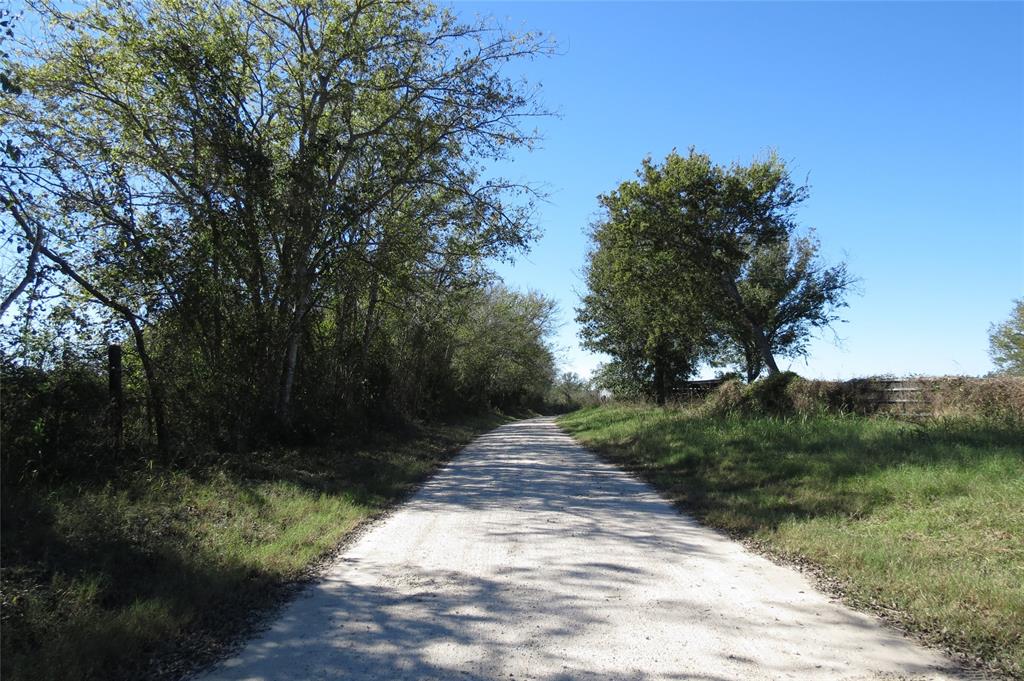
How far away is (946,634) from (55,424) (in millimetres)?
9636

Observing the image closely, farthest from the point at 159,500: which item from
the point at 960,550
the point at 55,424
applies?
the point at 960,550

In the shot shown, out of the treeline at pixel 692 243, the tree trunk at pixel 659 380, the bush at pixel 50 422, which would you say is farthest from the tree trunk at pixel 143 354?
the tree trunk at pixel 659 380

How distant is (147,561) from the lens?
20.9ft

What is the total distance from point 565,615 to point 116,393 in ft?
25.5

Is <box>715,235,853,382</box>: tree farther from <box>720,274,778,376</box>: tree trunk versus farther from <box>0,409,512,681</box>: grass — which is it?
<box>0,409,512,681</box>: grass

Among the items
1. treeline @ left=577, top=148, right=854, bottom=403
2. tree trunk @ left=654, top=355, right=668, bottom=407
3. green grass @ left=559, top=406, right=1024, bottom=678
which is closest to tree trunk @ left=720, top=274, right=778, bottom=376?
treeline @ left=577, top=148, right=854, bottom=403

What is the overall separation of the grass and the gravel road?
590mm

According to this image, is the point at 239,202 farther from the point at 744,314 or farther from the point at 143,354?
the point at 744,314

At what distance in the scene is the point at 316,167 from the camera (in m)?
14.6

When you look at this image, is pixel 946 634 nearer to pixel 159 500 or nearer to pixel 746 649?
pixel 746 649

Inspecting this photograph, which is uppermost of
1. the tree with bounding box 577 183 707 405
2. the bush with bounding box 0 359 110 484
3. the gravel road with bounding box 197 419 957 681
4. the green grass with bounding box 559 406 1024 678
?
the tree with bounding box 577 183 707 405

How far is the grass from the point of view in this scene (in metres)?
4.59

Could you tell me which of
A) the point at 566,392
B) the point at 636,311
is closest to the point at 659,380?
the point at 636,311

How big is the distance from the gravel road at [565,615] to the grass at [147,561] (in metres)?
0.59
